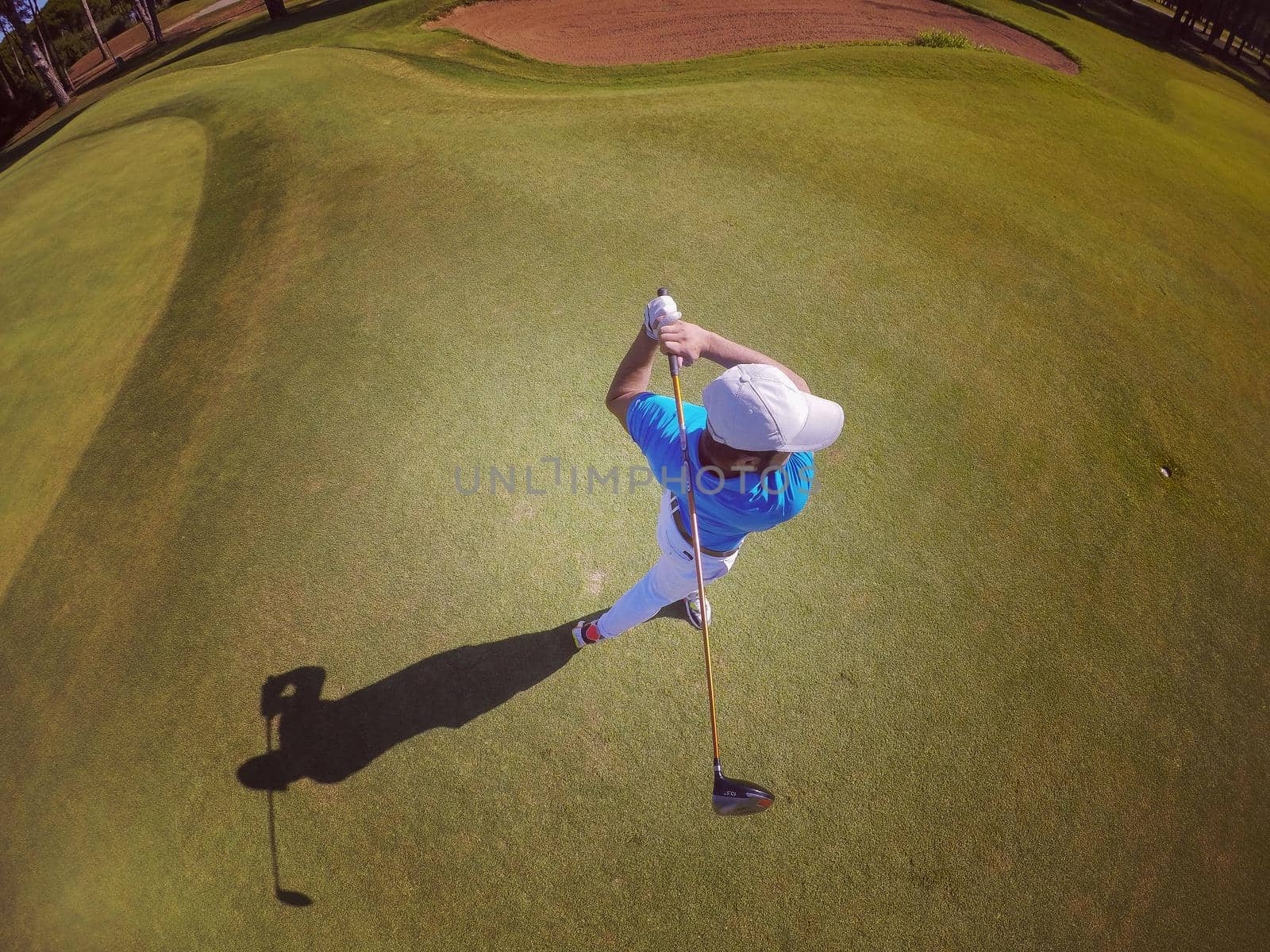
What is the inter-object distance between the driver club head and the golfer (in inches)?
31.5

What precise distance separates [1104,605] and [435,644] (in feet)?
14.4

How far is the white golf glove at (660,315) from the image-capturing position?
8.68 feet

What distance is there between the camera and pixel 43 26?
2431 cm

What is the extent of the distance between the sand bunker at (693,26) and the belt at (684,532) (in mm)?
9180

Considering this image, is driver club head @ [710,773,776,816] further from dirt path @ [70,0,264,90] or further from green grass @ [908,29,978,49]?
dirt path @ [70,0,264,90]

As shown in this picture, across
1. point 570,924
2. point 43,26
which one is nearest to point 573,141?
point 570,924

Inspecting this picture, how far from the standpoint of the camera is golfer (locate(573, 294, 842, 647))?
2.13m

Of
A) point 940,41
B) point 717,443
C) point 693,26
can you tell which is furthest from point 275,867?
point 940,41

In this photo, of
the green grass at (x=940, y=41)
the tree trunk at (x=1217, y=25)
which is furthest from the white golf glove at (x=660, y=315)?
the tree trunk at (x=1217, y=25)

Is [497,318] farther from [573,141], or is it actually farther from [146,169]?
[146,169]

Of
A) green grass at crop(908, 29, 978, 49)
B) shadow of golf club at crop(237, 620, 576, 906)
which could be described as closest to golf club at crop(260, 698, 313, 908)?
shadow of golf club at crop(237, 620, 576, 906)

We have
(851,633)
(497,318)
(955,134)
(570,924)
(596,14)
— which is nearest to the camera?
(570,924)

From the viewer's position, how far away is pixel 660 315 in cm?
267

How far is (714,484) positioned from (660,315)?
83 cm
